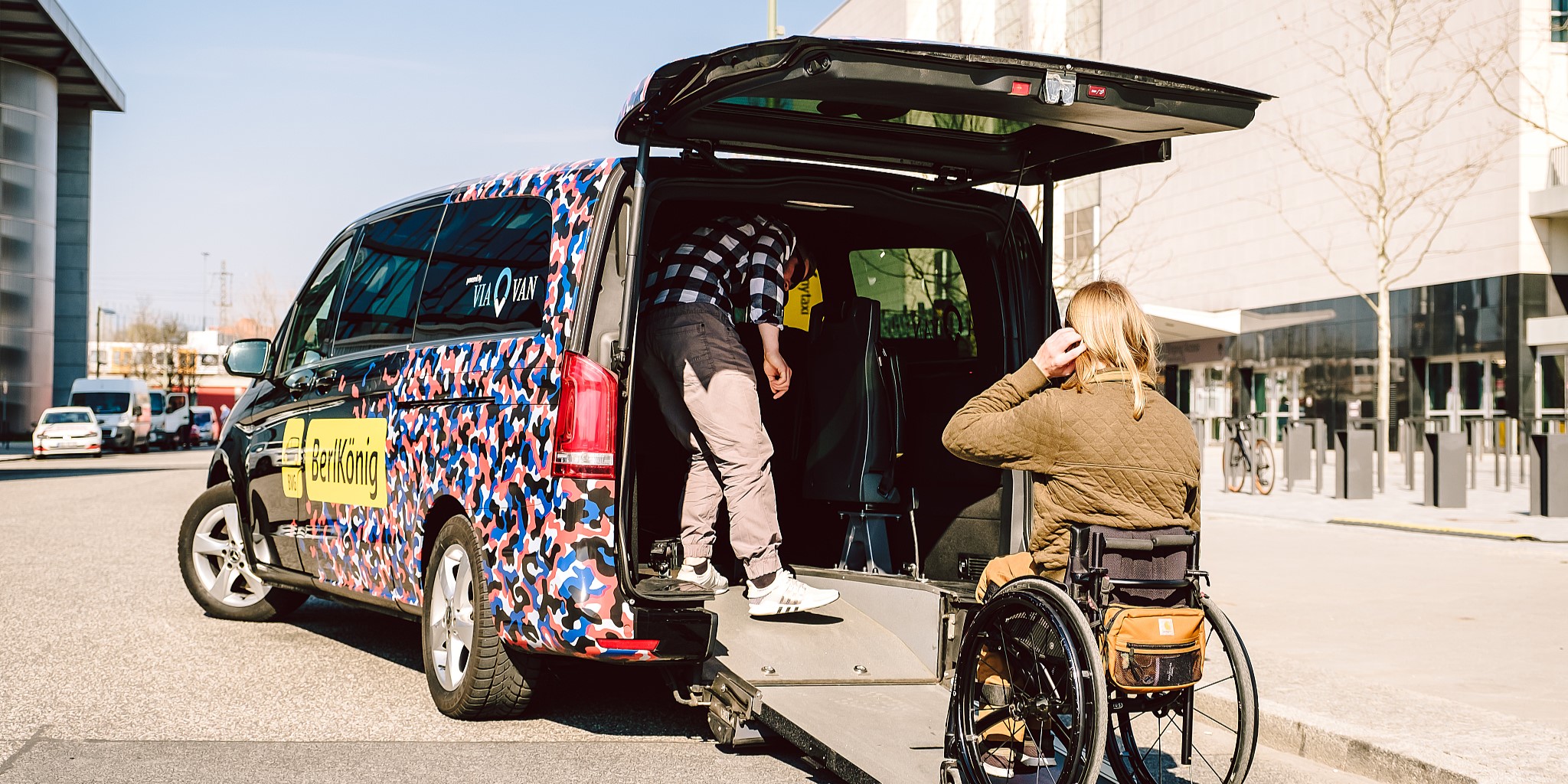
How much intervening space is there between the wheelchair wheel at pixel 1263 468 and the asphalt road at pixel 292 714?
1603cm

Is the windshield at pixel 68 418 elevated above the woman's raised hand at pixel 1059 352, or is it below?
below

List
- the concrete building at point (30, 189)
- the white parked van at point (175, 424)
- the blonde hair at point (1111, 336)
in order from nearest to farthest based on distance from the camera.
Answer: the blonde hair at point (1111, 336), the white parked van at point (175, 424), the concrete building at point (30, 189)

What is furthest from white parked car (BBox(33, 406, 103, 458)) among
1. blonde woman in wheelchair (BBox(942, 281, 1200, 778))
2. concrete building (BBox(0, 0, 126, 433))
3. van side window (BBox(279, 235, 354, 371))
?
blonde woman in wheelchair (BBox(942, 281, 1200, 778))

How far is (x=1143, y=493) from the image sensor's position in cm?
398

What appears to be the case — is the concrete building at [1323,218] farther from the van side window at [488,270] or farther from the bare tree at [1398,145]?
the van side window at [488,270]

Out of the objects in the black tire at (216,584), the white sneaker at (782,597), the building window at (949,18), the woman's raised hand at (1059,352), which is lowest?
the black tire at (216,584)

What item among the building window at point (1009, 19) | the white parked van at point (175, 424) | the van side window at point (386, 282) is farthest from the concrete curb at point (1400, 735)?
the white parked van at point (175, 424)

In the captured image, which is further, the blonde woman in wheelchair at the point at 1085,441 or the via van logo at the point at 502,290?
the via van logo at the point at 502,290

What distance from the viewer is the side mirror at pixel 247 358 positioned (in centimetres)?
748

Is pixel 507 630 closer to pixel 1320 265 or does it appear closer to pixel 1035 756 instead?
pixel 1035 756

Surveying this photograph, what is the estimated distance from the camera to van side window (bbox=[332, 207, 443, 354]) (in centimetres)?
612

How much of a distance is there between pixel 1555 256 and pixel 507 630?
35.9 m

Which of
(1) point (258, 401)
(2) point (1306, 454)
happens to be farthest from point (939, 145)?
(2) point (1306, 454)

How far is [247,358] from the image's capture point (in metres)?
7.54
